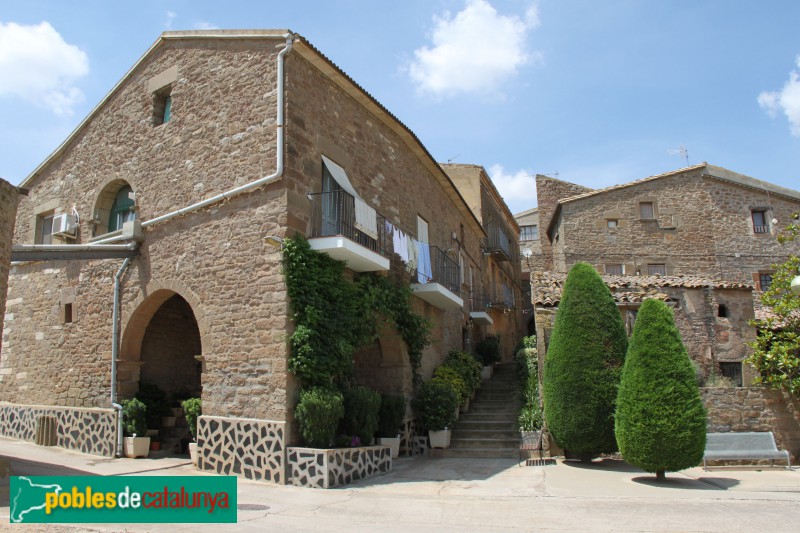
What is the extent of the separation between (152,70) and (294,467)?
9.42 meters

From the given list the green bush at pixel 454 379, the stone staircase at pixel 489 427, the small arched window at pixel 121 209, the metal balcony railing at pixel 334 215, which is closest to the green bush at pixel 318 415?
the metal balcony railing at pixel 334 215

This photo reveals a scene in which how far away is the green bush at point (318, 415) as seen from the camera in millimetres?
9367

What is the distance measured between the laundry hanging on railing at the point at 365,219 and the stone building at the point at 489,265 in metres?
8.08

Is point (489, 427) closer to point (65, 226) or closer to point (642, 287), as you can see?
point (642, 287)

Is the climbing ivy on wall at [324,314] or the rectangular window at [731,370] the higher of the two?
the climbing ivy on wall at [324,314]

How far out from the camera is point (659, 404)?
29.9 feet

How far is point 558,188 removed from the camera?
26.6 metres

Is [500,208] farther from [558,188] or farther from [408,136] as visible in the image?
[408,136]

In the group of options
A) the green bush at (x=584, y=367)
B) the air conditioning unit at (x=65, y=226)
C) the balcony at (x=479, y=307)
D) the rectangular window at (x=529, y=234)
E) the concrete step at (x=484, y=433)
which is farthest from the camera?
the rectangular window at (x=529, y=234)

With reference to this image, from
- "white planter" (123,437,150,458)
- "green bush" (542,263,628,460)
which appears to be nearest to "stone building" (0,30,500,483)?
"white planter" (123,437,150,458)

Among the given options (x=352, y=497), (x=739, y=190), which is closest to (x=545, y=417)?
(x=352, y=497)

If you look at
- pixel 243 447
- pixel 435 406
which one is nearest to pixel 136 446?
pixel 243 447

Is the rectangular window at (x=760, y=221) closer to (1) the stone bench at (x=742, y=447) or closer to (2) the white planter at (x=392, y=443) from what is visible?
(1) the stone bench at (x=742, y=447)

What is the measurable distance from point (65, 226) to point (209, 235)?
5231mm
